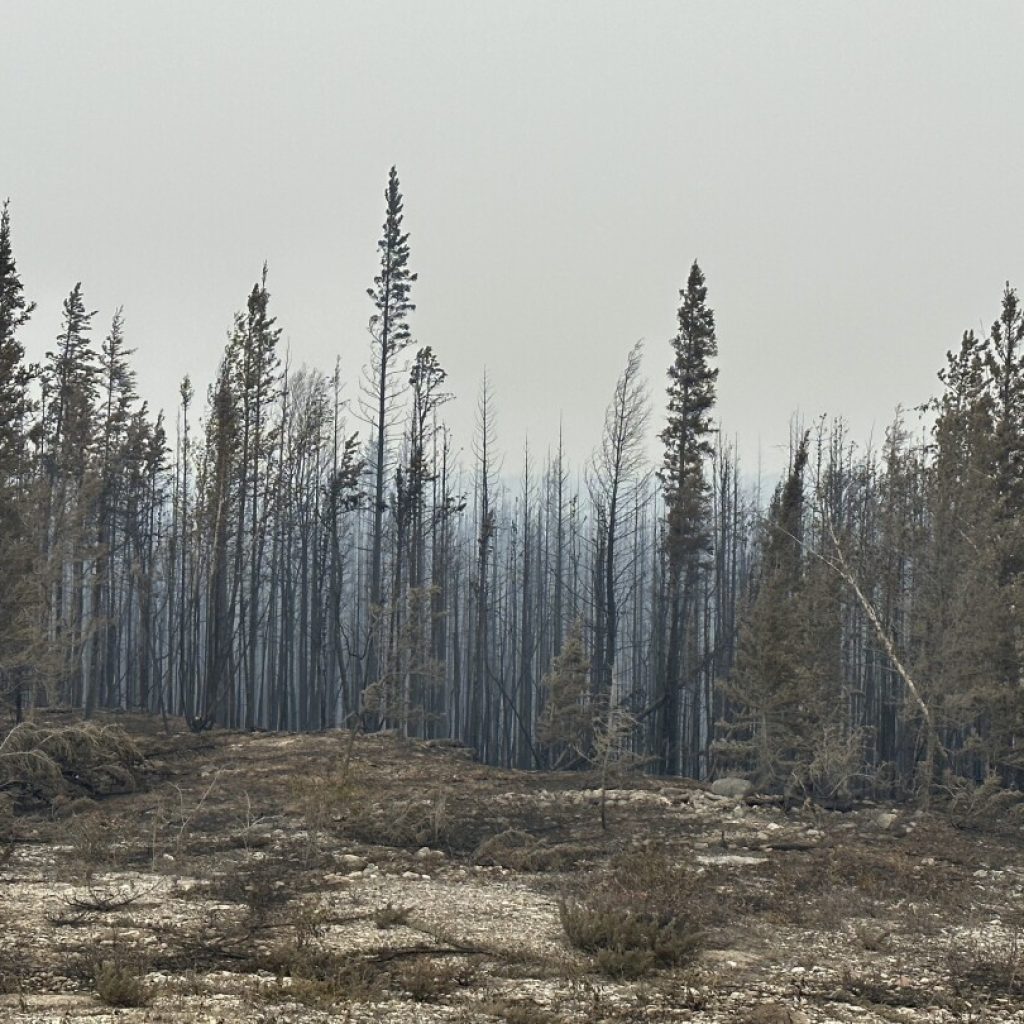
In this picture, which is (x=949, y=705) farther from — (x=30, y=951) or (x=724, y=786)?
(x=30, y=951)

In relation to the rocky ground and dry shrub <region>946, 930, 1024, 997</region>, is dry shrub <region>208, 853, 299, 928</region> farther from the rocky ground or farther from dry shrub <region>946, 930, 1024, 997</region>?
dry shrub <region>946, 930, 1024, 997</region>

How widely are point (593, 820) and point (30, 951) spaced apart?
33.9 feet

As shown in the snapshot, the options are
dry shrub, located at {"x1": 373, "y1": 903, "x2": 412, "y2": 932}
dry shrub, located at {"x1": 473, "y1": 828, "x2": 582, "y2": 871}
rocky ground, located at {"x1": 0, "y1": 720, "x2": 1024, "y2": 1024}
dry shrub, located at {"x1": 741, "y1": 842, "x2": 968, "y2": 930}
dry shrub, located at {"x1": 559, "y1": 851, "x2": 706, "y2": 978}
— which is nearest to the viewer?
rocky ground, located at {"x1": 0, "y1": 720, "x2": 1024, "y2": 1024}

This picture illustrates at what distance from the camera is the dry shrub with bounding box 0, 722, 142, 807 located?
17344 millimetres

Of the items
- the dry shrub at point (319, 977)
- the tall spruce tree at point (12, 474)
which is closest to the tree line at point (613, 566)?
the tall spruce tree at point (12, 474)

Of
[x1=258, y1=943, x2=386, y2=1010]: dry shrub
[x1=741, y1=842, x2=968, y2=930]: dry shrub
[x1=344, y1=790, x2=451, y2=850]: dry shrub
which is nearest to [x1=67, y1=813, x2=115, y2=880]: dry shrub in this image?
[x1=344, y1=790, x2=451, y2=850]: dry shrub

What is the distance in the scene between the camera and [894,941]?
407 inches

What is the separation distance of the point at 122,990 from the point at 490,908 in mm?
4708

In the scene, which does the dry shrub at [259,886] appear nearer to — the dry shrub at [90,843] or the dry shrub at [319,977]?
the dry shrub at [319,977]

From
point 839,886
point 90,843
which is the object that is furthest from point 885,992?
point 90,843

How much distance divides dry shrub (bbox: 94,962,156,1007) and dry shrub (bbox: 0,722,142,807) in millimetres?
9816

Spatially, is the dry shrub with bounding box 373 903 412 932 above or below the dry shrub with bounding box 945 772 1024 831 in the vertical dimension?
above

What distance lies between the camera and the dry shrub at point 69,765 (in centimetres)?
1734

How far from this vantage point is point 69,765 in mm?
18672
